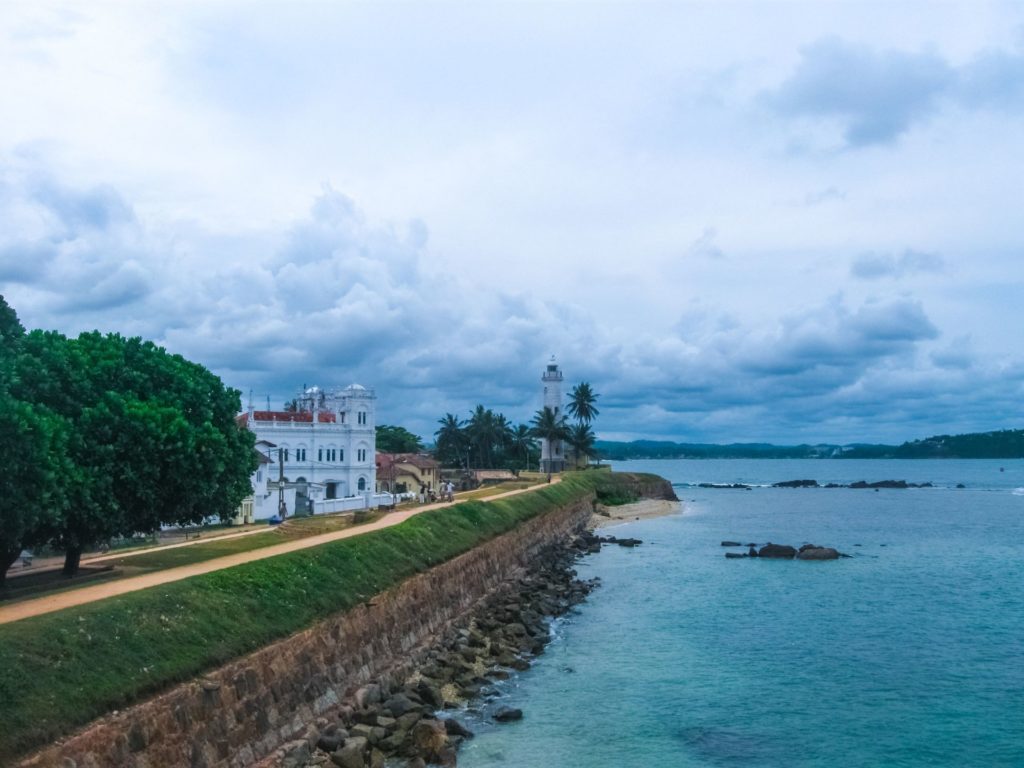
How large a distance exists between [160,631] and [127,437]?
9805 millimetres

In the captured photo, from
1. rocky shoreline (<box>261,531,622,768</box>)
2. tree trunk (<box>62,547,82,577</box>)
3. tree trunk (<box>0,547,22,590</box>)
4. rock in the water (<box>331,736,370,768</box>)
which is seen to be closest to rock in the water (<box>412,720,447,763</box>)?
rocky shoreline (<box>261,531,622,768</box>)

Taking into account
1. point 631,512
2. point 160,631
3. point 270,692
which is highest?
point 160,631

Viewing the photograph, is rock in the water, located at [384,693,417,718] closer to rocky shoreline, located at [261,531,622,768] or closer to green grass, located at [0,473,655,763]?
rocky shoreline, located at [261,531,622,768]

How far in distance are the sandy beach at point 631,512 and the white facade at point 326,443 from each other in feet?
79.5

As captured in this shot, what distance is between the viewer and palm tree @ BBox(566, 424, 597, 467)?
128 m

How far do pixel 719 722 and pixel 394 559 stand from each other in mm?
14545

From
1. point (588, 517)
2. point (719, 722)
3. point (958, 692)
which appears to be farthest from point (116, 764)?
point (588, 517)

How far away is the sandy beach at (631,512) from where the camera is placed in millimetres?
97000

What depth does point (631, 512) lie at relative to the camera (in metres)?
107

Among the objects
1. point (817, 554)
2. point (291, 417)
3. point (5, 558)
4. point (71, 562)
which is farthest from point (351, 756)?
point (291, 417)

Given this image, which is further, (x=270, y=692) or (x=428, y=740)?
(x=428, y=740)

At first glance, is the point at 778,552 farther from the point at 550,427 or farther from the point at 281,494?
the point at 550,427

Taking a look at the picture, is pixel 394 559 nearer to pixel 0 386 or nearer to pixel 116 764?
pixel 0 386

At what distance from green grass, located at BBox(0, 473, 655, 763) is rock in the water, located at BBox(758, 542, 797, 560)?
37499 mm
